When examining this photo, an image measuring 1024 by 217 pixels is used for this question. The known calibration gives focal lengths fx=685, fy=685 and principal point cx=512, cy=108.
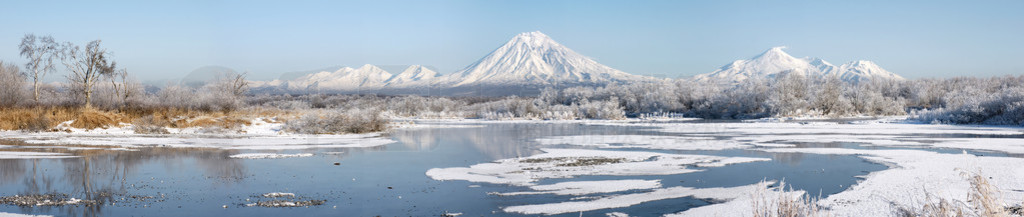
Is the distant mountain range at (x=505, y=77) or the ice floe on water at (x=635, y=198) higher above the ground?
the distant mountain range at (x=505, y=77)

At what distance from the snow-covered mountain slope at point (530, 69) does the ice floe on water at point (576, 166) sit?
441 ft

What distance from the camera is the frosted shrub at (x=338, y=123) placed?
22.2 m

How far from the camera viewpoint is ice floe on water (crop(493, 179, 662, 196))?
27.3 feet

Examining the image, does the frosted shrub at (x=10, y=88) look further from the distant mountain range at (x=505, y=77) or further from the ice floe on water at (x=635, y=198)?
the distant mountain range at (x=505, y=77)

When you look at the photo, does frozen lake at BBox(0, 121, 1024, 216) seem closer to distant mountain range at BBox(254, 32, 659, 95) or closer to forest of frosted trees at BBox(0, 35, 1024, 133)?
forest of frosted trees at BBox(0, 35, 1024, 133)

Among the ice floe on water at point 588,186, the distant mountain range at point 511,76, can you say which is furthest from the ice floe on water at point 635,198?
the distant mountain range at point 511,76

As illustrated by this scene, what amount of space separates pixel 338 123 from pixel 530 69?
5694 inches

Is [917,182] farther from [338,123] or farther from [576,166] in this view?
[338,123]

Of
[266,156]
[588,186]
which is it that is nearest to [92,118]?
[266,156]

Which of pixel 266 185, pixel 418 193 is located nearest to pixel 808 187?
pixel 418 193

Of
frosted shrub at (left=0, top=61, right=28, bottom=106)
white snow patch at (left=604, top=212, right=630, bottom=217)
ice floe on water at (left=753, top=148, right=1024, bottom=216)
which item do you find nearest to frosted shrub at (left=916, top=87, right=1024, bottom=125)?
ice floe on water at (left=753, top=148, right=1024, bottom=216)

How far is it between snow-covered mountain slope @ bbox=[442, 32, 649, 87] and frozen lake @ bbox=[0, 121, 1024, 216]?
133572 mm

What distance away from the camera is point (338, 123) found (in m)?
22.8

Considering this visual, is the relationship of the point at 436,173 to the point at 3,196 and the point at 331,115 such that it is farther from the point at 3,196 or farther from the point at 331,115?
the point at 331,115
